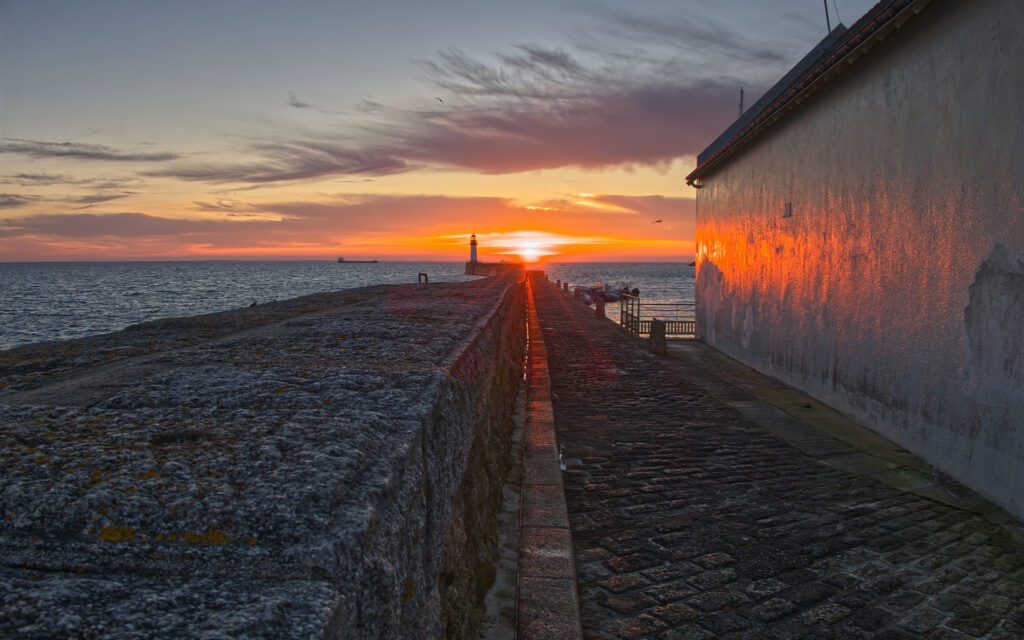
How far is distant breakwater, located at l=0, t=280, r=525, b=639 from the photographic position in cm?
103

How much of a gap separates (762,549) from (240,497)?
4.08 meters

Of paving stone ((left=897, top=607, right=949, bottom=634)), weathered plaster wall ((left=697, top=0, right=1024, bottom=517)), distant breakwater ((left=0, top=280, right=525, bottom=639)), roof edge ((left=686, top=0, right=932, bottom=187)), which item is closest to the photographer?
distant breakwater ((left=0, top=280, right=525, bottom=639))

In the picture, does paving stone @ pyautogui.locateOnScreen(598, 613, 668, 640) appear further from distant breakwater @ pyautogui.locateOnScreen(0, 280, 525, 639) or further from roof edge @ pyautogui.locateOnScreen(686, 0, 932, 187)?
roof edge @ pyautogui.locateOnScreen(686, 0, 932, 187)

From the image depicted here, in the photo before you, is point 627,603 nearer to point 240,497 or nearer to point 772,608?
point 772,608

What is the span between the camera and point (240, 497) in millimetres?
1292

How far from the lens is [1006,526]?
199 inches

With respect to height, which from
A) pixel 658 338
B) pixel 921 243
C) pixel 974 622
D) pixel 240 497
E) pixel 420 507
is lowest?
pixel 974 622

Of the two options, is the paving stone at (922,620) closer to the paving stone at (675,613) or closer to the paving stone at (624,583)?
the paving stone at (675,613)

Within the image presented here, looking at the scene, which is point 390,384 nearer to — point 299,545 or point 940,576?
point 299,545

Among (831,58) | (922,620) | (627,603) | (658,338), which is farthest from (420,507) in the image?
(658,338)

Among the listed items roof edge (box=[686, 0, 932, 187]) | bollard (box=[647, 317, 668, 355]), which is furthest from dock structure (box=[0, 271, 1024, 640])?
bollard (box=[647, 317, 668, 355])

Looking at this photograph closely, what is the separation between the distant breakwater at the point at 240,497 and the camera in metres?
1.03

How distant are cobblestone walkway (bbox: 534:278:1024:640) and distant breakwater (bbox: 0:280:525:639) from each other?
163 centimetres

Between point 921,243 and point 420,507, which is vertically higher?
point 921,243
